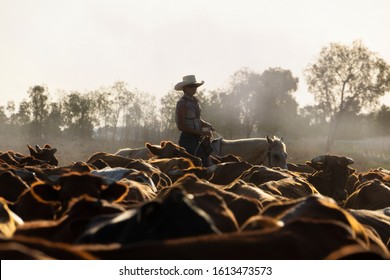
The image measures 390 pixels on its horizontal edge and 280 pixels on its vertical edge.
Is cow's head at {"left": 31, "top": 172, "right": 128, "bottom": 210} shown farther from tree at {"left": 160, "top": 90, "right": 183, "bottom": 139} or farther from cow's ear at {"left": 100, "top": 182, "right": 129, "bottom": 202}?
tree at {"left": 160, "top": 90, "right": 183, "bottom": 139}

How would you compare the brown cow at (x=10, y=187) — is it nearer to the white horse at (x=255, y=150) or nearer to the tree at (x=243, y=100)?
the white horse at (x=255, y=150)

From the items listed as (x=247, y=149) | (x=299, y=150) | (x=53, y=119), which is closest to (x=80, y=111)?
(x=53, y=119)

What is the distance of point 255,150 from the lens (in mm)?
14852

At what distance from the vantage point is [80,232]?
12.7 feet

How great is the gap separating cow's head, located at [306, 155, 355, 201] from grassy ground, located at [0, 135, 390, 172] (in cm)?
4023

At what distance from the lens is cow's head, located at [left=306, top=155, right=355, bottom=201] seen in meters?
10.4

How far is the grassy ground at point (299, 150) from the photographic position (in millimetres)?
55344

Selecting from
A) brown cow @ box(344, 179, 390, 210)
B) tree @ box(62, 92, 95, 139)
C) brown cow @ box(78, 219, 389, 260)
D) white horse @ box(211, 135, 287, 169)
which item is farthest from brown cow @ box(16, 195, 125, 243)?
tree @ box(62, 92, 95, 139)

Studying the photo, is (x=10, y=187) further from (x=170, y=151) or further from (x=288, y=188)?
(x=170, y=151)

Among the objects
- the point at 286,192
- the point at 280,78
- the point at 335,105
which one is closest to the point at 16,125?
the point at 280,78

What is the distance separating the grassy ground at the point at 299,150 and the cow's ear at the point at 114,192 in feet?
146

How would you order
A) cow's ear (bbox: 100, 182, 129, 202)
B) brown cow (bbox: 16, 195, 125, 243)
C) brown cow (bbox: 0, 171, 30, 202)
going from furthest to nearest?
brown cow (bbox: 0, 171, 30, 202) < cow's ear (bbox: 100, 182, 129, 202) < brown cow (bbox: 16, 195, 125, 243)

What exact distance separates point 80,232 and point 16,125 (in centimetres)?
10785
